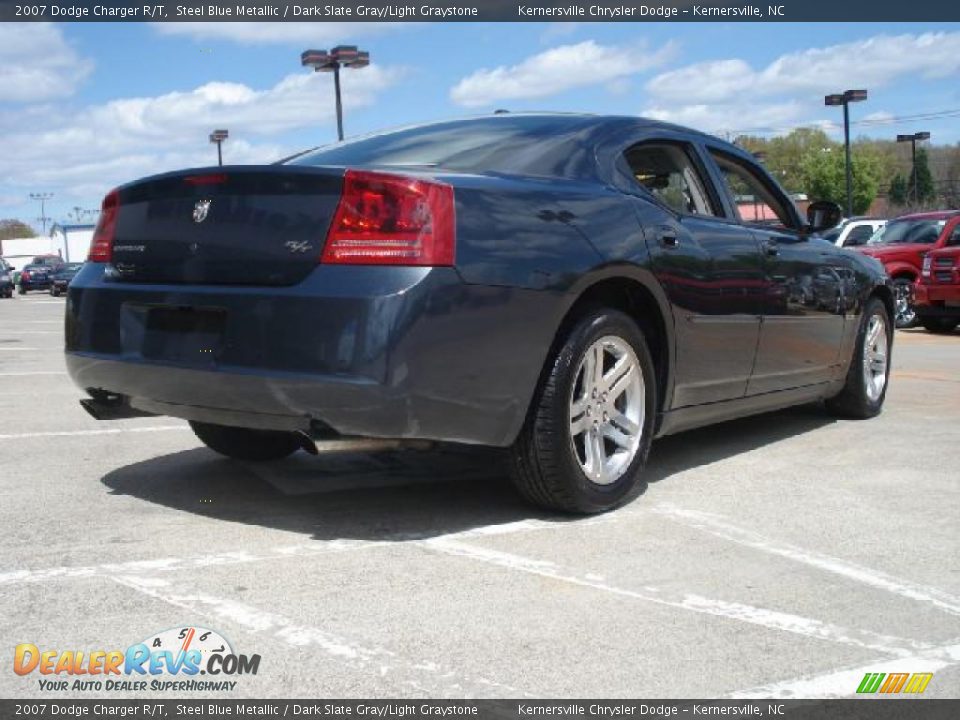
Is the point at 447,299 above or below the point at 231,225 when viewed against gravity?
below

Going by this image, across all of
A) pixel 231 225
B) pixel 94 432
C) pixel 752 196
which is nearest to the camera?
pixel 231 225

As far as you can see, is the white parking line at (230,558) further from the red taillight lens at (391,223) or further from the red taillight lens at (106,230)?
the red taillight lens at (106,230)

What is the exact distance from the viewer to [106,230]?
4188 millimetres

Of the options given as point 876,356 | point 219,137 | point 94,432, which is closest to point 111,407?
point 94,432

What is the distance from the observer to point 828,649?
2.81 m

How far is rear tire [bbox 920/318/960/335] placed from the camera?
14992mm

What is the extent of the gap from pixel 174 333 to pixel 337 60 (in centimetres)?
1979

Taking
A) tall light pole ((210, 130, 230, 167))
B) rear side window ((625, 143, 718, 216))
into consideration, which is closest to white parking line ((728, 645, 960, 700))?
rear side window ((625, 143, 718, 216))

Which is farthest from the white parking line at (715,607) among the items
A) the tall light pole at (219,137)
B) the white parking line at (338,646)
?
the tall light pole at (219,137)

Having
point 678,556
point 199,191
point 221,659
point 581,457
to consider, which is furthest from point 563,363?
point 221,659

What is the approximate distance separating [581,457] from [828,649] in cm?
144

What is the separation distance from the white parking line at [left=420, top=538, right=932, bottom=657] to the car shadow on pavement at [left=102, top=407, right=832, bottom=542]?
36 centimetres

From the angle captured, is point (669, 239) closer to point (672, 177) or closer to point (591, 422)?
point (672, 177)

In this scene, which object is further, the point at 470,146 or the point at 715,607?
the point at 470,146
